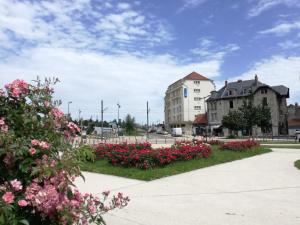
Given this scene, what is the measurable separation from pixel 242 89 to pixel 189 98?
35.0 m

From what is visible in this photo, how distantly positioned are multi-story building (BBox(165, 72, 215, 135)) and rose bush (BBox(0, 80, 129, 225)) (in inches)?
4257

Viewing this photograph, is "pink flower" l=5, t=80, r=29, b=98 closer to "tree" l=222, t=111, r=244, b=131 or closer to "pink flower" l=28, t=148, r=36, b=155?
"pink flower" l=28, t=148, r=36, b=155

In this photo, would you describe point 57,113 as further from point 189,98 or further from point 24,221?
point 189,98

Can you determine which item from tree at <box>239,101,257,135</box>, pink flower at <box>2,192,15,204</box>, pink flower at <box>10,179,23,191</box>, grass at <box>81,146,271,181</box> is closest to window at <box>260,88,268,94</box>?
tree at <box>239,101,257,135</box>

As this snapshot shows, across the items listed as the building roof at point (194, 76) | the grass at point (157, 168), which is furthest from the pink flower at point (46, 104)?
the building roof at point (194, 76)

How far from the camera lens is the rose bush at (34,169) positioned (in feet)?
9.87

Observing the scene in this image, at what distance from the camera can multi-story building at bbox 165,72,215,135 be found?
4584 inches

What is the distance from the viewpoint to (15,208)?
2.94m

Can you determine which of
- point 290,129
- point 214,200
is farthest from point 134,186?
point 290,129

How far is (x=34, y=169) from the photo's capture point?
9.91 feet

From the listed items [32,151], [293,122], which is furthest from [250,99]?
[32,151]

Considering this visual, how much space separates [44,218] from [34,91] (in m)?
1.33

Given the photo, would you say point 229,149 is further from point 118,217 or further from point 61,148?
point 61,148

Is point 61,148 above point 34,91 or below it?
below
